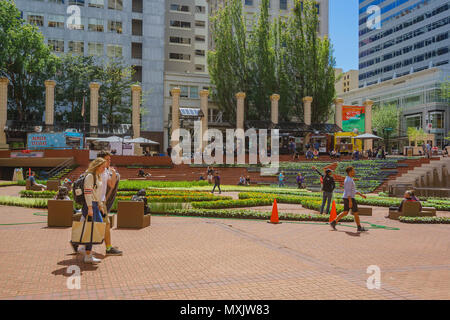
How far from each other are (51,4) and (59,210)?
55.3m

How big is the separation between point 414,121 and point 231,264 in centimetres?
7409

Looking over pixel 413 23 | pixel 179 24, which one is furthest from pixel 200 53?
pixel 413 23

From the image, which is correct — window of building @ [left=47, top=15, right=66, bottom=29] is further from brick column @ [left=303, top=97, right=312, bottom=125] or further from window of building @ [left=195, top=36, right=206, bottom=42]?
brick column @ [left=303, top=97, right=312, bottom=125]

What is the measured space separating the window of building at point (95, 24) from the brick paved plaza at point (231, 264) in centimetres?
5306

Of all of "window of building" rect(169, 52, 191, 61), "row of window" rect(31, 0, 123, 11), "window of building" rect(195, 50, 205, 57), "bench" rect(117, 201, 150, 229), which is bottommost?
"bench" rect(117, 201, 150, 229)

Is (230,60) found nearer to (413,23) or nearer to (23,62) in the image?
(23,62)

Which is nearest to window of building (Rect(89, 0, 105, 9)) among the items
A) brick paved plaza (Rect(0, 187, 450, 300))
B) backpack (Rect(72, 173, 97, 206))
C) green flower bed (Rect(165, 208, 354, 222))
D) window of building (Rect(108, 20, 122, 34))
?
window of building (Rect(108, 20, 122, 34))

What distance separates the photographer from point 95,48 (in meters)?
57.9

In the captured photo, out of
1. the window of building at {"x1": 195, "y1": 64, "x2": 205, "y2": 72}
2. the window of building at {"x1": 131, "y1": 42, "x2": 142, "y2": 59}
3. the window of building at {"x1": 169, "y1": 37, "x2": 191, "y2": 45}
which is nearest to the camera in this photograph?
the window of building at {"x1": 131, "y1": 42, "x2": 142, "y2": 59}

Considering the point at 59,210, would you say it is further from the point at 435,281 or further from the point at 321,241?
the point at 435,281

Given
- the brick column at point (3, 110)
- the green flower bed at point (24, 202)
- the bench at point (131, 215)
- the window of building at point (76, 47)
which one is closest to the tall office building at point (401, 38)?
the window of building at point (76, 47)

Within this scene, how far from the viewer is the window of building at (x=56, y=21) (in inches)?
2213

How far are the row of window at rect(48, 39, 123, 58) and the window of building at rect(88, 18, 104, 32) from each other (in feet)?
7.09

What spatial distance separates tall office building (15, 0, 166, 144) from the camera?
5625 centimetres
